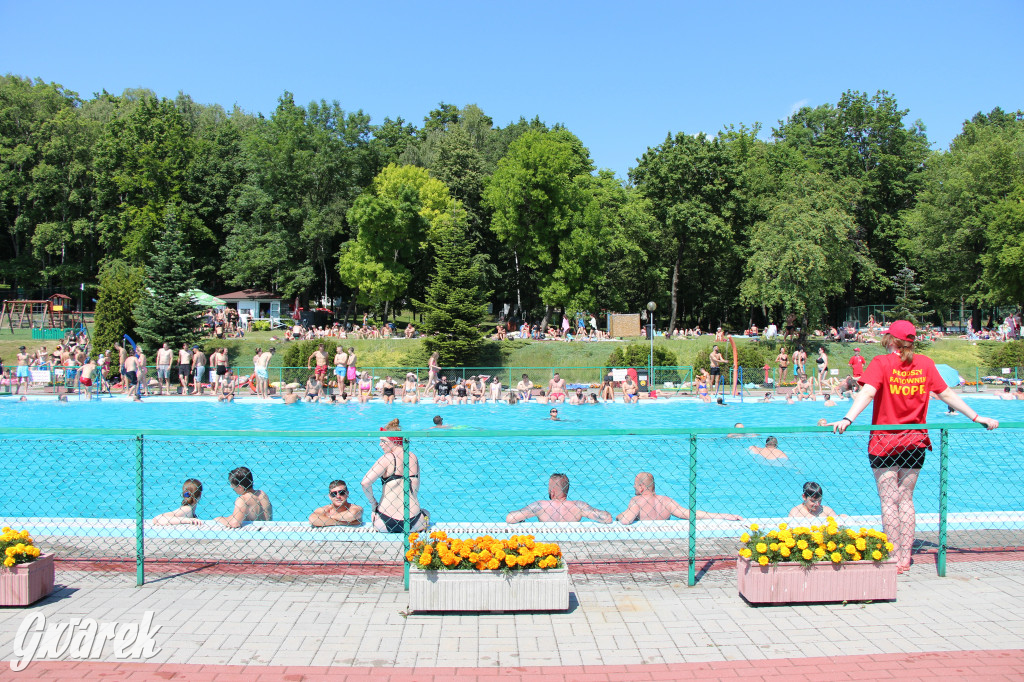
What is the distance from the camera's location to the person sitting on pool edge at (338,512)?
866cm

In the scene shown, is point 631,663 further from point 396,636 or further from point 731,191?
point 731,191

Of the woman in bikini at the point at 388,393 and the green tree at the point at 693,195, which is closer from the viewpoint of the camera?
the woman in bikini at the point at 388,393

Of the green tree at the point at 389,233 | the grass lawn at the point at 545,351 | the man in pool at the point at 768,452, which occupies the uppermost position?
the green tree at the point at 389,233

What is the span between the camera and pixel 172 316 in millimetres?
32719

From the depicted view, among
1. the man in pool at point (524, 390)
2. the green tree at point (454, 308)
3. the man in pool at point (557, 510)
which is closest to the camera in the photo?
the man in pool at point (557, 510)

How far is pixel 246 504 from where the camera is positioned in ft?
28.5

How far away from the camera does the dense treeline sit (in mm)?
43688

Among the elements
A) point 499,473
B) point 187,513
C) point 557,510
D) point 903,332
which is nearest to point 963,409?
point 903,332

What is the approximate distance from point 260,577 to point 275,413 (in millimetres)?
18495

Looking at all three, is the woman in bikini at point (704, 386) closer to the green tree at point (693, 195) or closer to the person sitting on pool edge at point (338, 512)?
the green tree at point (693, 195)

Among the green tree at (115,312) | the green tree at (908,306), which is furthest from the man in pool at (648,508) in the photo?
the green tree at (908,306)

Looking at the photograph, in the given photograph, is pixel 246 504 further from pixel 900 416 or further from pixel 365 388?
pixel 365 388

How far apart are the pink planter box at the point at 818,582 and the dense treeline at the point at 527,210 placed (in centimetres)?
3452

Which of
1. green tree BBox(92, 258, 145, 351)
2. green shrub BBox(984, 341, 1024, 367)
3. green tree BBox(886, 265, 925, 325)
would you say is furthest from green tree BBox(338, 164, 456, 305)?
green shrub BBox(984, 341, 1024, 367)
